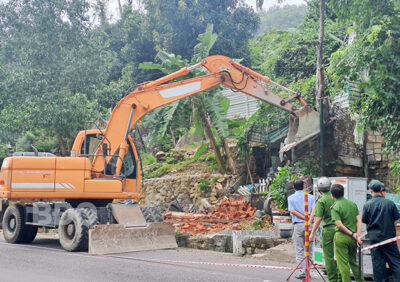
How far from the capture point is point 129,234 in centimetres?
1198

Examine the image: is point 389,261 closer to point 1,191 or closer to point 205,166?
point 1,191

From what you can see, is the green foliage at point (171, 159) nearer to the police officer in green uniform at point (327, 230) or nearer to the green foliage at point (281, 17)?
the police officer in green uniform at point (327, 230)

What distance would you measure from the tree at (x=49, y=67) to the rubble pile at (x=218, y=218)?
937 centimetres

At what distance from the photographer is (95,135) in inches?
555

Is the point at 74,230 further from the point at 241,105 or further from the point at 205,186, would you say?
the point at 241,105

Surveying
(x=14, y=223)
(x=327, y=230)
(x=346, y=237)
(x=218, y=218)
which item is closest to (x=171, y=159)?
(x=218, y=218)

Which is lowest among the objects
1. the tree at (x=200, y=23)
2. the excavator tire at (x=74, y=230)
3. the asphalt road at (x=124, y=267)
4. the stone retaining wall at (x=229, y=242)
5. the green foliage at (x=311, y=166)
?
the asphalt road at (x=124, y=267)

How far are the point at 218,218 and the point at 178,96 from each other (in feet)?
18.2

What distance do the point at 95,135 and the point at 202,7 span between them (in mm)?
20660

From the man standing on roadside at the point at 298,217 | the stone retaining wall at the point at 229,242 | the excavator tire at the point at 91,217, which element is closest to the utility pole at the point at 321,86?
the stone retaining wall at the point at 229,242

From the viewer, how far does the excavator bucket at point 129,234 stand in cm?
1145

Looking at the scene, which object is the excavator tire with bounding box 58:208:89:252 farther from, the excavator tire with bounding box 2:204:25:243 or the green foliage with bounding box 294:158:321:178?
the green foliage with bounding box 294:158:321:178

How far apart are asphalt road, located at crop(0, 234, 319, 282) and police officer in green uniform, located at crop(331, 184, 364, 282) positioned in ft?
5.79

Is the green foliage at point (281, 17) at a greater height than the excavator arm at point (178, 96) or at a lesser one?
greater
